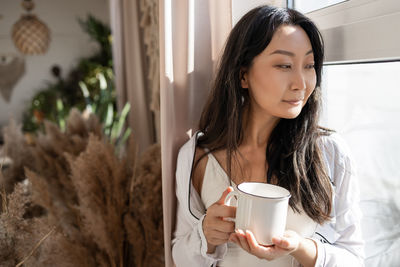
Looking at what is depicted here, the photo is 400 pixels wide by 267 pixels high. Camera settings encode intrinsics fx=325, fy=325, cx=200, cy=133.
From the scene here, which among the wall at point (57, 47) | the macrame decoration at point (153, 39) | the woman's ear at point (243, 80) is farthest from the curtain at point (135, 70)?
the wall at point (57, 47)

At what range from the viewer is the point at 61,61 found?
518 cm

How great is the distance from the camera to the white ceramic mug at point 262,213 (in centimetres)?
60

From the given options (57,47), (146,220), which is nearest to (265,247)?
(146,220)

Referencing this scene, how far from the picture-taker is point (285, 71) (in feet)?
2.45

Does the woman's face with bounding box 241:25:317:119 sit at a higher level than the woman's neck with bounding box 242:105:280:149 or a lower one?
higher

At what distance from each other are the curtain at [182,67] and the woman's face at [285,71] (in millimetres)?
270

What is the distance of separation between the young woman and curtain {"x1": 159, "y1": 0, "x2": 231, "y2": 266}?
0.05 metres

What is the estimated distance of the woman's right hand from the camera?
71 cm

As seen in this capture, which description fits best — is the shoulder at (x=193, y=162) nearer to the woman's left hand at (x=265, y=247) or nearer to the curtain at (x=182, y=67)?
the curtain at (x=182, y=67)

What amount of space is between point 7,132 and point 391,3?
1588 millimetres

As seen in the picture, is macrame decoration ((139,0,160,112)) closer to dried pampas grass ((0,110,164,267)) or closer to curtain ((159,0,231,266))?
dried pampas grass ((0,110,164,267))

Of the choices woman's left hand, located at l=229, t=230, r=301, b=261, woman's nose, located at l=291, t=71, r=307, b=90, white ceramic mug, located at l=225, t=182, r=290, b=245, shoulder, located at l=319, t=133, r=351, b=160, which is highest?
woman's nose, located at l=291, t=71, r=307, b=90

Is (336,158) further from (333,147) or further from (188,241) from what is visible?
(188,241)

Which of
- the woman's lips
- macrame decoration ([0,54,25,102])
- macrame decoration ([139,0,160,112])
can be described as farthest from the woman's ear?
macrame decoration ([0,54,25,102])
